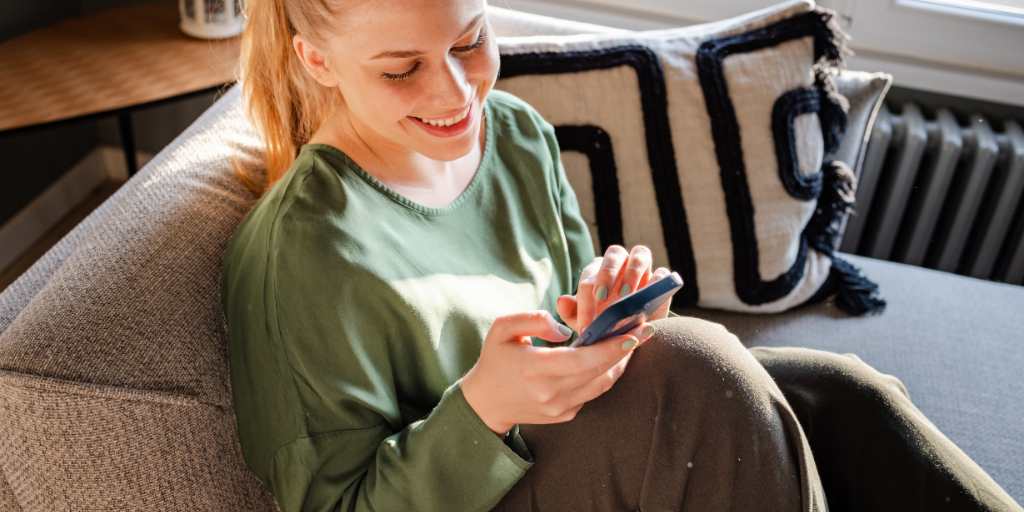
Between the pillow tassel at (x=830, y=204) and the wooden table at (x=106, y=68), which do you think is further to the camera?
the wooden table at (x=106, y=68)

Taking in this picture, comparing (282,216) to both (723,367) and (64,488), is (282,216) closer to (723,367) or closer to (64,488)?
(64,488)

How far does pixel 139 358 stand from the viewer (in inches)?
35.3

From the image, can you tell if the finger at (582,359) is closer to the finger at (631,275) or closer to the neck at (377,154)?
the finger at (631,275)

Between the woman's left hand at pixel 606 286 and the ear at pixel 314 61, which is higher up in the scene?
the ear at pixel 314 61

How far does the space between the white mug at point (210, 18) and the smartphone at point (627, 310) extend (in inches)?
52.3

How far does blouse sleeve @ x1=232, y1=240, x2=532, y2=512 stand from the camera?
0.89m

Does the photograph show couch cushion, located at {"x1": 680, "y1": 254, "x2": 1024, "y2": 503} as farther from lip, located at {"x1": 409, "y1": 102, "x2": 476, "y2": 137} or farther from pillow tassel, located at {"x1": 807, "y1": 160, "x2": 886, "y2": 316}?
lip, located at {"x1": 409, "y1": 102, "x2": 476, "y2": 137}

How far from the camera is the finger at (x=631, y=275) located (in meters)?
0.93

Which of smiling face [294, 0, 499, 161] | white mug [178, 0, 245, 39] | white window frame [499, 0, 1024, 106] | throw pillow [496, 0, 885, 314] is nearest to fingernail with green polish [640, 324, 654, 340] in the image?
smiling face [294, 0, 499, 161]

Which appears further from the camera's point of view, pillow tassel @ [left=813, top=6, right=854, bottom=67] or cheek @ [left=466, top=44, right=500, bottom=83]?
pillow tassel @ [left=813, top=6, right=854, bottom=67]

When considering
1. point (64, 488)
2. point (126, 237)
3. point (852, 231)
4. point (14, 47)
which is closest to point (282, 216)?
point (126, 237)

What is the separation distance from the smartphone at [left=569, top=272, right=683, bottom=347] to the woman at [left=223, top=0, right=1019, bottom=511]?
0.5 inches

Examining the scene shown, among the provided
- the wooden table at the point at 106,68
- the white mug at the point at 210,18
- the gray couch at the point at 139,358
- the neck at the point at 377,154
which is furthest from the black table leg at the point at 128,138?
the neck at the point at 377,154

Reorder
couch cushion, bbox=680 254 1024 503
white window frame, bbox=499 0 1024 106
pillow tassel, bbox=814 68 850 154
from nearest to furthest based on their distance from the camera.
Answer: couch cushion, bbox=680 254 1024 503
pillow tassel, bbox=814 68 850 154
white window frame, bbox=499 0 1024 106
